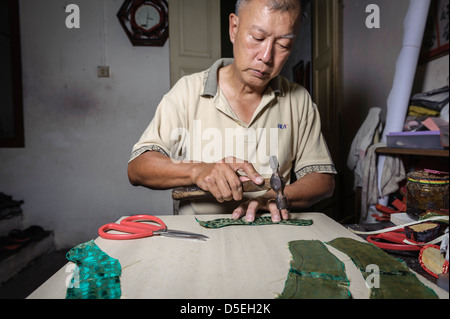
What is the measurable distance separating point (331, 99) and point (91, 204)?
311cm

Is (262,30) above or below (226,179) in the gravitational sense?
above

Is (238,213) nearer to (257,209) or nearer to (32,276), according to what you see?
(257,209)

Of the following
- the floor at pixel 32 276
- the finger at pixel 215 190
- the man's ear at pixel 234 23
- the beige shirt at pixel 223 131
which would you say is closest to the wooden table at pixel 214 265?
the finger at pixel 215 190

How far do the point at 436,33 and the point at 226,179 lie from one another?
1.54m

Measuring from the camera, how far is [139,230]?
90cm

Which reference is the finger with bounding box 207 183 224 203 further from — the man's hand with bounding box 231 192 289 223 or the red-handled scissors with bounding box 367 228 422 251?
Answer: the red-handled scissors with bounding box 367 228 422 251

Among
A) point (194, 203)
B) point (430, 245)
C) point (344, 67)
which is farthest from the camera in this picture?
point (344, 67)

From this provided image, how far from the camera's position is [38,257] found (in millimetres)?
3209

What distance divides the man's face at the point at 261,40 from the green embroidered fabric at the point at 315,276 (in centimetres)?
83

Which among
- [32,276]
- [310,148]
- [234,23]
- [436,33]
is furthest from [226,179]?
[32,276]

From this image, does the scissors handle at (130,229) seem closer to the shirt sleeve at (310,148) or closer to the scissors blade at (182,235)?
the scissors blade at (182,235)

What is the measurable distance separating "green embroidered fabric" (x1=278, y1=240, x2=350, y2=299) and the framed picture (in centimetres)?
146

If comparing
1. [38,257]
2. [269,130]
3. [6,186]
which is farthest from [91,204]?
[269,130]
